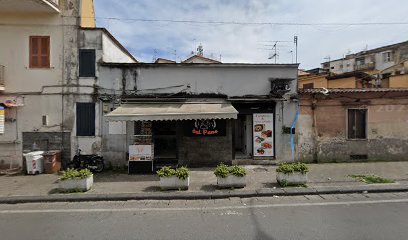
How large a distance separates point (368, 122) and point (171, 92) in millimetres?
10447

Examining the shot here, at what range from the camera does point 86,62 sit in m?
12.4

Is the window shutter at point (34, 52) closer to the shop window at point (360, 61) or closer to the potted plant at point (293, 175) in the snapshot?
the potted plant at point (293, 175)

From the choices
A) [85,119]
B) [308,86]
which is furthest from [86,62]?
[308,86]

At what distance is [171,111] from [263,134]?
4.96 meters

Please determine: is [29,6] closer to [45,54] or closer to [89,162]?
[45,54]

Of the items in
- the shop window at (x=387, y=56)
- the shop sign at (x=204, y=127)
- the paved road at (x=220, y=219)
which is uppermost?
the shop window at (x=387, y=56)

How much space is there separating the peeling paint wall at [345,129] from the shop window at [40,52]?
42.0 feet

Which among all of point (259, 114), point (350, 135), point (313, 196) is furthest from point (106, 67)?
point (350, 135)

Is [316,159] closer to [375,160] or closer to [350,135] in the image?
[350,135]

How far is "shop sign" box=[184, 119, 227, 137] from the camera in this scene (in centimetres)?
1258

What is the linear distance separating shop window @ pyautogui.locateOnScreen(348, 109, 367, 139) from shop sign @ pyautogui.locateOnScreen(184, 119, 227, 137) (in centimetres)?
682

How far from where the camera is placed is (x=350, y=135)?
13.7 meters

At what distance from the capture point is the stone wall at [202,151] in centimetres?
1262

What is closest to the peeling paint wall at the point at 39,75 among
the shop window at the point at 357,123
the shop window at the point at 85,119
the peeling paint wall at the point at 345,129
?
the shop window at the point at 85,119
